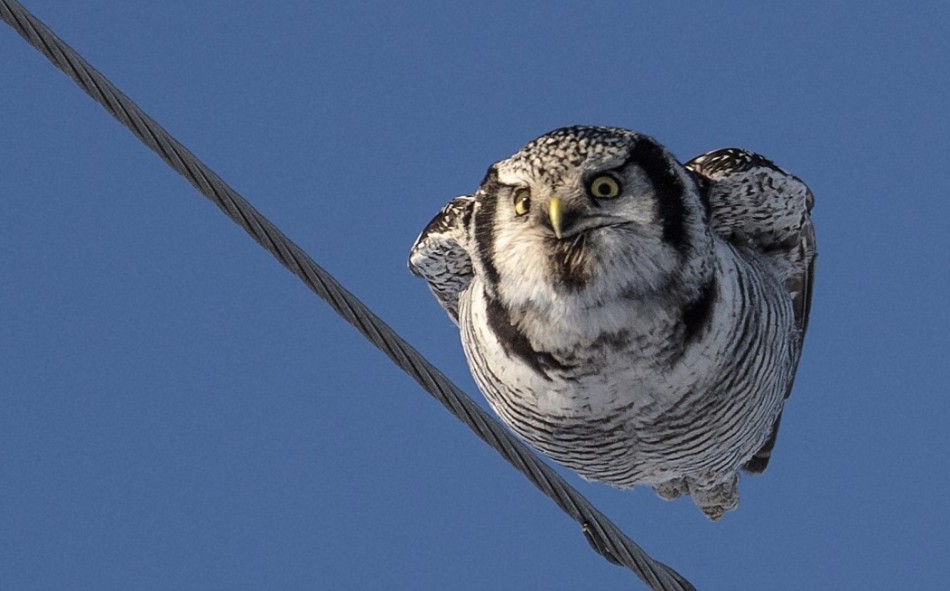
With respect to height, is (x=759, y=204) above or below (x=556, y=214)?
above

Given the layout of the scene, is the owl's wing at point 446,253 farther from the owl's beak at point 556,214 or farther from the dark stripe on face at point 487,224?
the owl's beak at point 556,214

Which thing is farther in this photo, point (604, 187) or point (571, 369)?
point (571, 369)

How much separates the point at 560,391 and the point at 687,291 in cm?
67

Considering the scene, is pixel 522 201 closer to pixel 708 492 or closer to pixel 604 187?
pixel 604 187

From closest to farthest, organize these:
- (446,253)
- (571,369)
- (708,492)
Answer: (571,369), (446,253), (708,492)

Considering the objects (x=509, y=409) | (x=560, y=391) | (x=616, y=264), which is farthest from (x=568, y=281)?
(x=509, y=409)

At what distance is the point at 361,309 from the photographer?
5.48m

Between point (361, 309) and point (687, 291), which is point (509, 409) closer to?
point (687, 291)

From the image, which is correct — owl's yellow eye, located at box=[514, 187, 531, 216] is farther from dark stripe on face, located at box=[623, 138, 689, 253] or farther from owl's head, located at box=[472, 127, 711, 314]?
dark stripe on face, located at box=[623, 138, 689, 253]

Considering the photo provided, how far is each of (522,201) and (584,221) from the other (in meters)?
0.27

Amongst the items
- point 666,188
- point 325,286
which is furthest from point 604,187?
point 325,286

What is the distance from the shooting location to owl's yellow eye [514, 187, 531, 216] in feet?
19.5

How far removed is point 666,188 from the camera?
6195 millimetres

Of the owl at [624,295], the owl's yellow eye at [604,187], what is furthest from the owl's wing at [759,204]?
the owl's yellow eye at [604,187]
